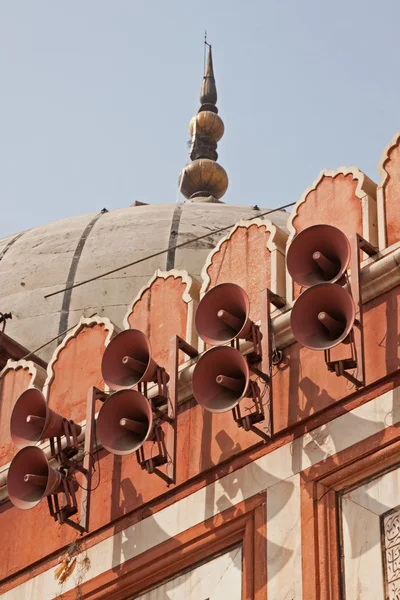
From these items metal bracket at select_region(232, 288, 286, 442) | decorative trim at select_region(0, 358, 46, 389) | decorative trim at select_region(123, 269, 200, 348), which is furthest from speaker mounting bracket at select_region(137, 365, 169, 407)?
decorative trim at select_region(0, 358, 46, 389)

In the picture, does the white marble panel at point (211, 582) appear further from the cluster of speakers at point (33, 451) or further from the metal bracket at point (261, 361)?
the cluster of speakers at point (33, 451)

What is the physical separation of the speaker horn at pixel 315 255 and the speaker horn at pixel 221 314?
533 millimetres

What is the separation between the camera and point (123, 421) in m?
15.7

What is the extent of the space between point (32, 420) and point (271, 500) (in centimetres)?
271

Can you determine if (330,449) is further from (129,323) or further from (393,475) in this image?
(129,323)

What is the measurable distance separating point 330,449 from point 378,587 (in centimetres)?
139

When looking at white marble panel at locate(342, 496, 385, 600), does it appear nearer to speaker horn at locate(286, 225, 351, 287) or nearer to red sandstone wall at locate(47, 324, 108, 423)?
speaker horn at locate(286, 225, 351, 287)

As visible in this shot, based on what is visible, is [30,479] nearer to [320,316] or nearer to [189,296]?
[189,296]

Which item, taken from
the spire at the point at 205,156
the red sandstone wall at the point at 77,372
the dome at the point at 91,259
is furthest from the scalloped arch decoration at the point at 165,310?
the spire at the point at 205,156

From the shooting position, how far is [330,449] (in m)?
14.6

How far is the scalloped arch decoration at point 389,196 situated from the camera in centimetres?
1534

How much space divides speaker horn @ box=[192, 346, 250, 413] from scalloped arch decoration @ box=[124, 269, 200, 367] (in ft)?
3.14

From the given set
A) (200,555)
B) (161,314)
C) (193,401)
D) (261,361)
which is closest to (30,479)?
(193,401)

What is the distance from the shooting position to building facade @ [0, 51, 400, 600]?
46.6 ft
